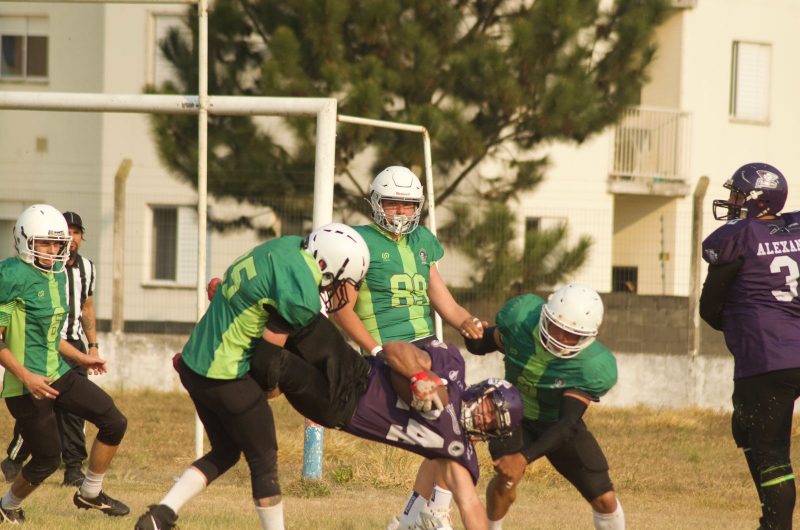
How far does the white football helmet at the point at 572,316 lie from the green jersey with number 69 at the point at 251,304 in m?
1.26

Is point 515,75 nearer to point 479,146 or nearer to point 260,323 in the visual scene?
point 479,146

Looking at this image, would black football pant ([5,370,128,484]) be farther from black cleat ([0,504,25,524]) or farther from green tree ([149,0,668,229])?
green tree ([149,0,668,229])

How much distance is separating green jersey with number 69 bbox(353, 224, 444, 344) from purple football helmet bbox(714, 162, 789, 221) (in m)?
1.94

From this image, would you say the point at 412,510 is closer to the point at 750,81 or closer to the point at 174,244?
the point at 174,244

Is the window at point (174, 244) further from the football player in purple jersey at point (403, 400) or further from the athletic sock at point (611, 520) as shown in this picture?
the football player in purple jersey at point (403, 400)

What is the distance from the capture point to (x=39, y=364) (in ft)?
25.1

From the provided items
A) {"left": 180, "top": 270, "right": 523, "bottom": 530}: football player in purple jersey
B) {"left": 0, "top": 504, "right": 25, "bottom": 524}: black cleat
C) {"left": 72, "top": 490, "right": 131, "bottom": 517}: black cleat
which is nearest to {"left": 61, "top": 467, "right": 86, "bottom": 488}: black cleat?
{"left": 72, "top": 490, "right": 131, "bottom": 517}: black cleat

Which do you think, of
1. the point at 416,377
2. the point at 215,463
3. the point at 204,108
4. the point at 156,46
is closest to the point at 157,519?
the point at 215,463

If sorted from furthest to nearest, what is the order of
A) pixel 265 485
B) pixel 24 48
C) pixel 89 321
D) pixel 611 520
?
1. pixel 24 48
2. pixel 89 321
3. pixel 611 520
4. pixel 265 485

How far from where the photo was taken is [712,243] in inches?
276

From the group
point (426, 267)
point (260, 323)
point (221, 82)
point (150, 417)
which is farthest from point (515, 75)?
point (260, 323)

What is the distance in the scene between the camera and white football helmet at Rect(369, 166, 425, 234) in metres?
7.63

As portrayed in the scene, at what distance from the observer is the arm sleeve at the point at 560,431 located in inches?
247

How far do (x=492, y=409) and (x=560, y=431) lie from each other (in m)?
0.60
